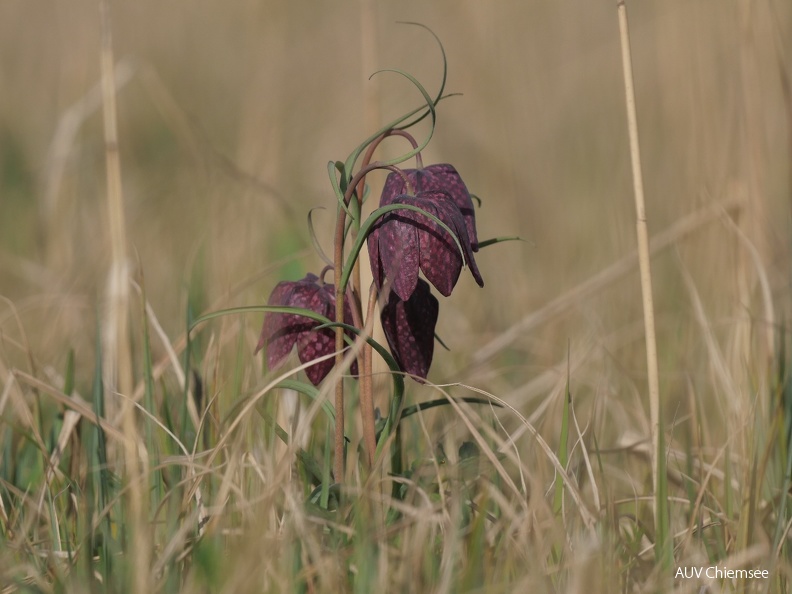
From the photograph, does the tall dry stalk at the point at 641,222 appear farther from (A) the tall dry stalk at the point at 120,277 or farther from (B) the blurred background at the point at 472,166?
(A) the tall dry stalk at the point at 120,277

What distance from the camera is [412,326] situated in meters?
1.08

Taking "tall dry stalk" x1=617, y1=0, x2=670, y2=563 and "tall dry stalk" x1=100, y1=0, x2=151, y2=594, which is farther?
"tall dry stalk" x1=617, y1=0, x2=670, y2=563

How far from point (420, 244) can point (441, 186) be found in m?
0.07

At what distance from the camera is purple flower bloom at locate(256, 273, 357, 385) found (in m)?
1.08

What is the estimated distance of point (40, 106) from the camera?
11.4ft

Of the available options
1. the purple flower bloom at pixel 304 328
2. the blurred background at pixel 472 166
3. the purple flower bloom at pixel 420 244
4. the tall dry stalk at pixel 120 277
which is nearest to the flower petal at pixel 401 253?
the purple flower bloom at pixel 420 244

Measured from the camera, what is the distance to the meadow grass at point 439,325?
1.03 meters

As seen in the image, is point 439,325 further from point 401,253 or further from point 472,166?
point 401,253

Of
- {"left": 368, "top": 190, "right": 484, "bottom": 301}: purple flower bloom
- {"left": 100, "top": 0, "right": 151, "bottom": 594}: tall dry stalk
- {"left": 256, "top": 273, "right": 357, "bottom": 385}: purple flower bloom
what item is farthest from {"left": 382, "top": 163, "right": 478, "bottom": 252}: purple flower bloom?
{"left": 100, "top": 0, "right": 151, "bottom": 594}: tall dry stalk

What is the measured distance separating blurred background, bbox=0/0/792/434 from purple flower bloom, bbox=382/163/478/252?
13.9 inches

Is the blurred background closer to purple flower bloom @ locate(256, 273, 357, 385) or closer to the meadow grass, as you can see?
the meadow grass

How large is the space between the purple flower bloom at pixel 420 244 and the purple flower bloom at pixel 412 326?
0.08m

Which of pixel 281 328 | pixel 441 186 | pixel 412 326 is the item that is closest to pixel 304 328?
pixel 281 328

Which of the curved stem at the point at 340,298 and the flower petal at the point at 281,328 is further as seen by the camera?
the flower petal at the point at 281,328
